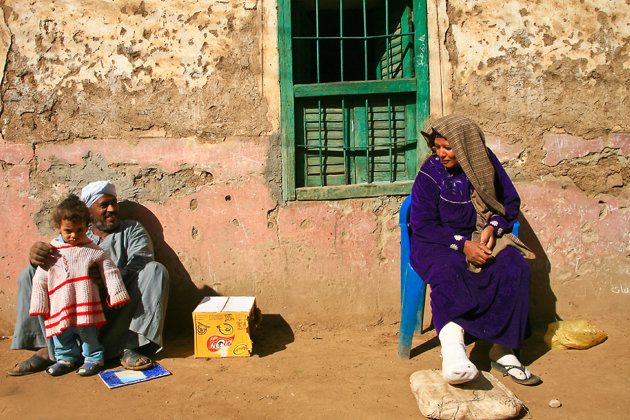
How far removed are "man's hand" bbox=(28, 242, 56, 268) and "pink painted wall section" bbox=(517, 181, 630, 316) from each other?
310 cm

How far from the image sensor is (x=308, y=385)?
291 centimetres

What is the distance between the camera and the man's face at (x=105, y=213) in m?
3.43

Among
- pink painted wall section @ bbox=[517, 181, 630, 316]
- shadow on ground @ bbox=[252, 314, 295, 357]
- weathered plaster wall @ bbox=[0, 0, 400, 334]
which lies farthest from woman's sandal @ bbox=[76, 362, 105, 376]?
pink painted wall section @ bbox=[517, 181, 630, 316]

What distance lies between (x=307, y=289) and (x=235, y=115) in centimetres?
134

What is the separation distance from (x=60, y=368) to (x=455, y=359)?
2.26 meters

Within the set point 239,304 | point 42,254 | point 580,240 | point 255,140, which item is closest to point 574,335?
point 580,240

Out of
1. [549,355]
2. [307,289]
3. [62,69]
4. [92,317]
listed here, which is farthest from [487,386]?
[62,69]

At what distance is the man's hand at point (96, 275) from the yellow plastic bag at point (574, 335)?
284 centimetres

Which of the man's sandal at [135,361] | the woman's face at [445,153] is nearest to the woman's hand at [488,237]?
the woman's face at [445,153]

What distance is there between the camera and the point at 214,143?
3689 millimetres

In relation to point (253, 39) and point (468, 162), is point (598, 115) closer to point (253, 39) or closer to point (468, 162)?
point (468, 162)

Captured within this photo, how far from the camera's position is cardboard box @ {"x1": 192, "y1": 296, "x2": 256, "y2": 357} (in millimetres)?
3248

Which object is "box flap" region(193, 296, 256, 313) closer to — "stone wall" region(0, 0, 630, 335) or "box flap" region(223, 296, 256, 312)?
"box flap" region(223, 296, 256, 312)

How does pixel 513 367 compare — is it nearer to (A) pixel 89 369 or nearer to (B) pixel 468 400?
(B) pixel 468 400
